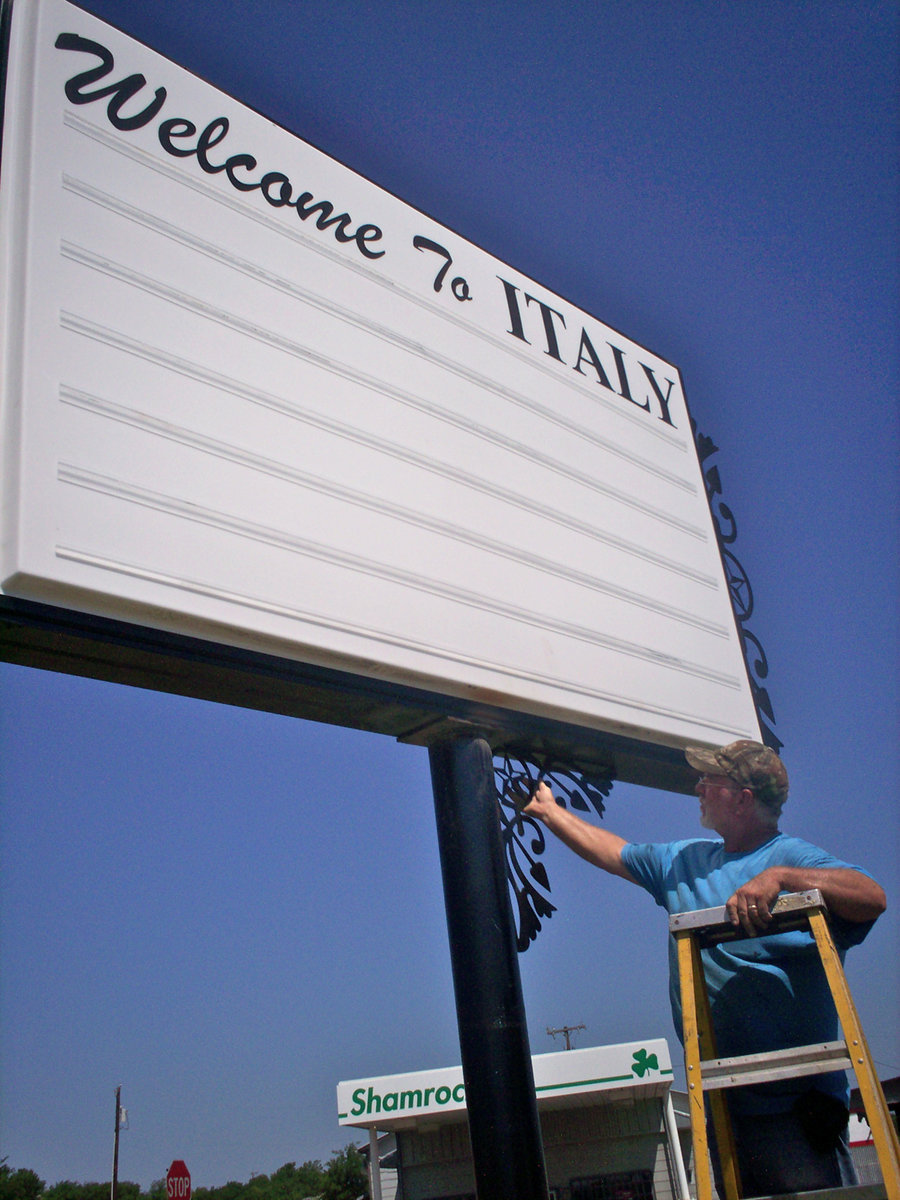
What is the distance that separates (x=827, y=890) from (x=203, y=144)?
134 inches

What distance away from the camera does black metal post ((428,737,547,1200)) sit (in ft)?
9.18

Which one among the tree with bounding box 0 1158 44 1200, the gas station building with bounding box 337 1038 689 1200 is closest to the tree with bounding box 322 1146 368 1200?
the tree with bounding box 0 1158 44 1200

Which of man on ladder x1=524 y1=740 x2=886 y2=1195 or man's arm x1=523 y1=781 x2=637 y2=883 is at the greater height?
man's arm x1=523 y1=781 x2=637 y2=883

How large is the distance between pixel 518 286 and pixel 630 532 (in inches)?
55.8

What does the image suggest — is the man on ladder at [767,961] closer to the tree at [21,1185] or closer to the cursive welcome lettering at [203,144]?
the cursive welcome lettering at [203,144]

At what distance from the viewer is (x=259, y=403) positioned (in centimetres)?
326

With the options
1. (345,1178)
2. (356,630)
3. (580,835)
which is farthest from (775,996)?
(345,1178)

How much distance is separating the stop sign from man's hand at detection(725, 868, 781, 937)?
14263 mm

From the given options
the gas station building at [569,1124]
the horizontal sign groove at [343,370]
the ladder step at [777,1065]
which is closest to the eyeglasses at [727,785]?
the ladder step at [777,1065]

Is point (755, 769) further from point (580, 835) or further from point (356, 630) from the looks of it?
point (356, 630)

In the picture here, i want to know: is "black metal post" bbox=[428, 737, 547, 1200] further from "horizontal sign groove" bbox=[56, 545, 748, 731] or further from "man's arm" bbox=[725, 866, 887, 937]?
"man's arm" bbox=[725, 866, 887, 937]

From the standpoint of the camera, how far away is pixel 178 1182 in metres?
13.9

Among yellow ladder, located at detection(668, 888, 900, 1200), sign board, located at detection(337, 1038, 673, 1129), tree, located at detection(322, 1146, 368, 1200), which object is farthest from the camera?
tree, located at detection(322, 1146, 368, 1200)

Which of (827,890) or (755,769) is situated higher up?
(755,769)
